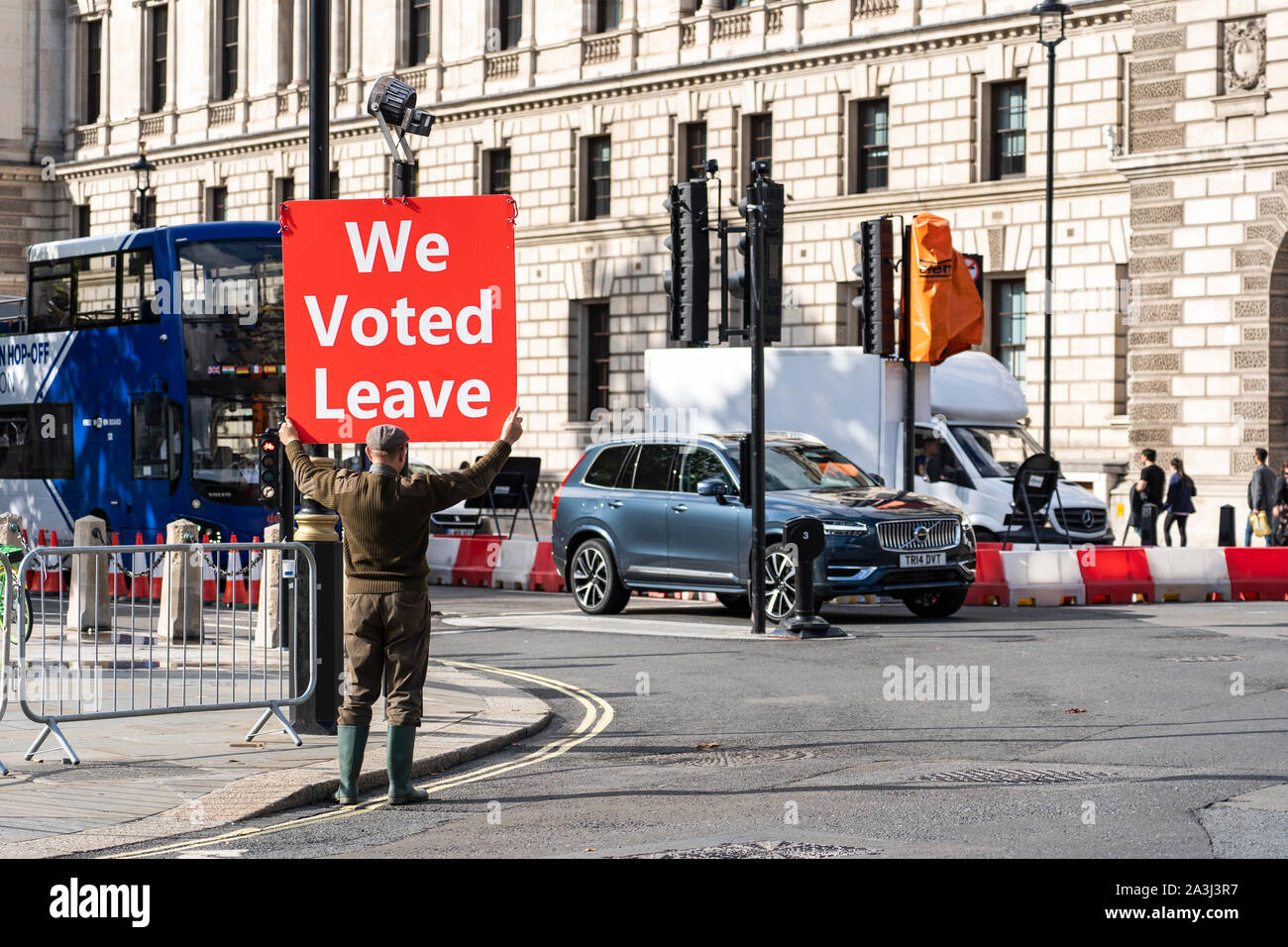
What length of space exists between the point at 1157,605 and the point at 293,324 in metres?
13.4

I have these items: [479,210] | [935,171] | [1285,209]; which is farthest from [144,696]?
[935,171]

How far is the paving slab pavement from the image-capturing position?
26.8ft

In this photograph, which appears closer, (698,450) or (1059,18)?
(698,450)

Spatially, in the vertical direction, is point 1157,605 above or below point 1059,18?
below

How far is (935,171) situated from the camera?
3834 centimetres

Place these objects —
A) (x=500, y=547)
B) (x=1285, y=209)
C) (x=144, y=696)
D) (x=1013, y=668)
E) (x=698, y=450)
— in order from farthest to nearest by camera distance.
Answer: (x=1285, y=209), (x=500, y=547), (x=698, y=450), (x=1013, y=668), (x=144, y=696)

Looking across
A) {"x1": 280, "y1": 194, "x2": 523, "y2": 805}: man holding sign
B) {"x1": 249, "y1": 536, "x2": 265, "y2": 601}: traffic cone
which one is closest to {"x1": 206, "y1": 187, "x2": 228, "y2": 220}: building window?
{"x1": 249, "y1": 536, "x2": 265, "y2": 601}: traffic cone

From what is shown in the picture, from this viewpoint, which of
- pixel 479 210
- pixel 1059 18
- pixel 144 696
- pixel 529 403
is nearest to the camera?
pixel 479 210

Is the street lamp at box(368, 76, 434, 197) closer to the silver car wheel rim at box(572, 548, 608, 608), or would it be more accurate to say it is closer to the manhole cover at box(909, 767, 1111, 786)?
the silver car wheel rim at box(572, 548, 608, 608)

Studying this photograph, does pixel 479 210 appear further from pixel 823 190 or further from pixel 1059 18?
pixel 823 190

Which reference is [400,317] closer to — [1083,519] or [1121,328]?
[1083,519]

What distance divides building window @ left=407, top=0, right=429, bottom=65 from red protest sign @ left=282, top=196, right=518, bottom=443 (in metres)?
40.4

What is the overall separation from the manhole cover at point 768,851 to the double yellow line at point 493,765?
186cm

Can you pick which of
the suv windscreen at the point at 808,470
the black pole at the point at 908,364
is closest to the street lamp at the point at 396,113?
the suv windscreen at the point at 808,470
